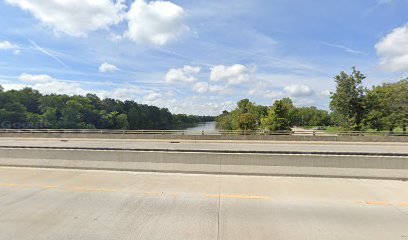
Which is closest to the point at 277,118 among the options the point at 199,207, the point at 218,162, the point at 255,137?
the point at 255,137

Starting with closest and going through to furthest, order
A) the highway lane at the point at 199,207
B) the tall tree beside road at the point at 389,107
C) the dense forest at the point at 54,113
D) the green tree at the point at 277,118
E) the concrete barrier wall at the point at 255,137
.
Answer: the highway lane at the point at 199,207 → the concrete barrier wall at the point at 255,137 → the tall tree beside road at the point at 389,107 → the green tree at the point at 277,118 → the dense forest at the point at 54,113

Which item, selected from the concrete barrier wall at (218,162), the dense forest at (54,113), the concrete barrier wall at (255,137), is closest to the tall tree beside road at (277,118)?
the concrete barrier wall at (255,137)

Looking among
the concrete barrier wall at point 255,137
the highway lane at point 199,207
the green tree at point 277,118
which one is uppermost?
the green tree at point 277,118

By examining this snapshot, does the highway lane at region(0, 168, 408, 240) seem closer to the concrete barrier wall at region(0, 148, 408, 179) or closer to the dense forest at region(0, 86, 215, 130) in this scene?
the concrete barrier wall at region(0, 148, 408, 179)

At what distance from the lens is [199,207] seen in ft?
22.4

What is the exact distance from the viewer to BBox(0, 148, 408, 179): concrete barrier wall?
9.81 metres

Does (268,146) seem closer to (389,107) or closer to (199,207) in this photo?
(199,207)

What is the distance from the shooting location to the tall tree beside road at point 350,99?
3584 cm

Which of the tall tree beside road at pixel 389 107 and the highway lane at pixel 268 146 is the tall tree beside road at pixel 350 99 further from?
the highway lane at pixel 268 146

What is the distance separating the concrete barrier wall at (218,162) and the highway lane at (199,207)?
0.56 metres

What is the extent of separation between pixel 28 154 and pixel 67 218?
7835 millimetres

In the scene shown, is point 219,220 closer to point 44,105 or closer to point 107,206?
point 107,206

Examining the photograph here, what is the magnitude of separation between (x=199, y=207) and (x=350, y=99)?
3611 cm

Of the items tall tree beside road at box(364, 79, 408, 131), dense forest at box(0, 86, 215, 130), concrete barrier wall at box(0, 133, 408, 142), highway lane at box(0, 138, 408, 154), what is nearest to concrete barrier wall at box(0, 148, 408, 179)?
highway lane at box(0, 138, 408, 154)
